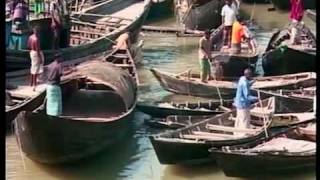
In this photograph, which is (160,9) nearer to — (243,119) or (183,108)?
(183,108)

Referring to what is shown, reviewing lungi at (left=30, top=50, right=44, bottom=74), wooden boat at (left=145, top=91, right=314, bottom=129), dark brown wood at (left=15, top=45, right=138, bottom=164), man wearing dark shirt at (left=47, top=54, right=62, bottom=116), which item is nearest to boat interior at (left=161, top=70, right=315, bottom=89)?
wooden boat at (left=145, top=91, right=314, bottom=129)

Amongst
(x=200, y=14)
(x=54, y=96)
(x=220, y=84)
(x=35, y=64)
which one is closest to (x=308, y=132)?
(x=54, y=96)

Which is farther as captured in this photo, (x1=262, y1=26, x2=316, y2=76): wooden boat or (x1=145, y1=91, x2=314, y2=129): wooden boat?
(x1=262, y1=26, x2=316, y2=76): wooden boat

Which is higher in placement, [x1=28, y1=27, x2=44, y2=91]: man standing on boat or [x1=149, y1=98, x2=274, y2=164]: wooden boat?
[x1=28, y1=27, x2=44, y2=91]: man standing on boat

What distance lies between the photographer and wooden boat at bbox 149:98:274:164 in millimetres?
9594

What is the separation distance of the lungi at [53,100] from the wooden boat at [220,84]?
4.11m

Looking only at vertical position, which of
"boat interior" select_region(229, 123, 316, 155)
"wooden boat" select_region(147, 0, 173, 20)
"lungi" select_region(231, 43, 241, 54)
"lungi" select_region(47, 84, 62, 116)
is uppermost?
"lungi" select_region(47, 84, 62, 116)

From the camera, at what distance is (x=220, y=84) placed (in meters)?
13.9

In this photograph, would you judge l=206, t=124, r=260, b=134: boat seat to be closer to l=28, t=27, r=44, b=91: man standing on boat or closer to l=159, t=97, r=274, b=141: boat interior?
l=159, t=97, r=274, b=141: boat interior

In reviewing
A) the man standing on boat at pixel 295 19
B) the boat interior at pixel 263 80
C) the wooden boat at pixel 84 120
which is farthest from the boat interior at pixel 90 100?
the man standing on boat at pixel 295 19

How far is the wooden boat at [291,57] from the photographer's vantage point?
563 inches

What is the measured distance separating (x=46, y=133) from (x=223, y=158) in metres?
2.42

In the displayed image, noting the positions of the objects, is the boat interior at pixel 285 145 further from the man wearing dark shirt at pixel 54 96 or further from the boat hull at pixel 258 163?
the man wearing dark shirt at pixel 54 96

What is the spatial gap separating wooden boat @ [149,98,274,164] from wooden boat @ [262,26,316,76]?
401 cm
